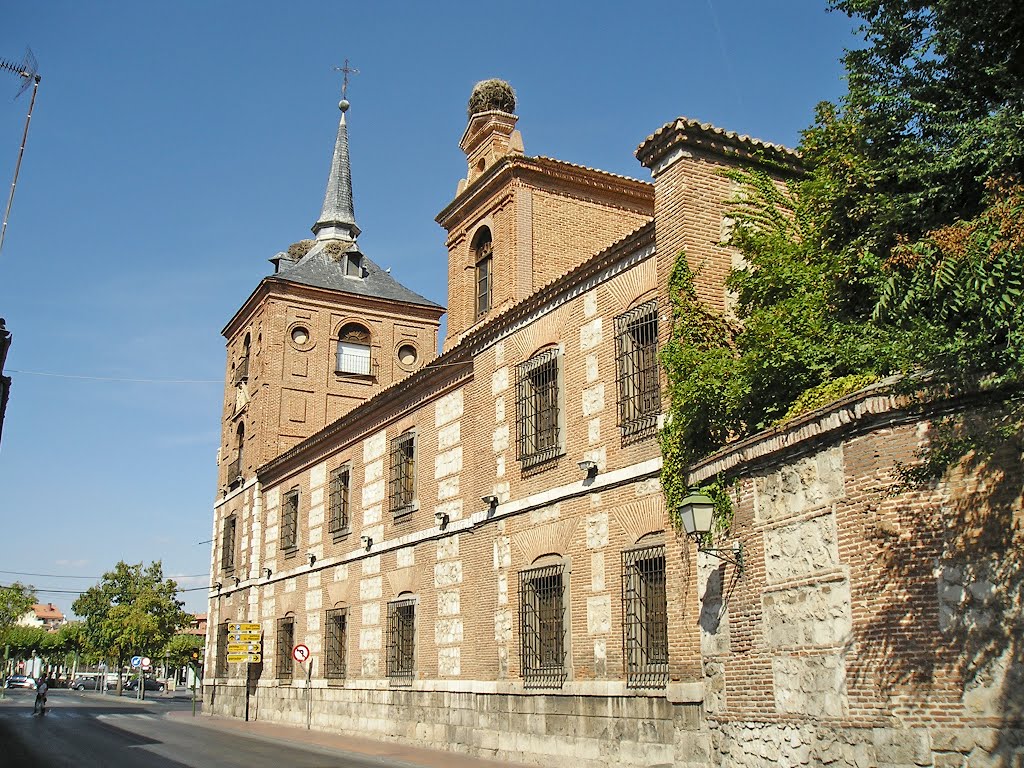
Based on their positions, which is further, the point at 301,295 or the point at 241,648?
the point at 301,295

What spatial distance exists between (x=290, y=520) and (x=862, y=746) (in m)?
21.6

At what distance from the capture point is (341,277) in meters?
35.1

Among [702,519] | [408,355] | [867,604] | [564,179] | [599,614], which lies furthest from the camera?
[408,355]

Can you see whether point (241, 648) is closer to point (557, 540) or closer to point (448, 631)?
point (448, 631)

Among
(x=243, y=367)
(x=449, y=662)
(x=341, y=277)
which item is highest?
(x=341, y=277)

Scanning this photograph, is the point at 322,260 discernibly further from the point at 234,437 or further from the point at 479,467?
the point at 479,467

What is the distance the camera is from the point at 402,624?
21.4 metres

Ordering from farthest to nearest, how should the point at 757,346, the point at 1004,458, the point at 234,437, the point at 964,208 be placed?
the point at 234,437 → the point at 757,346 → the point at 964,208 → the point at 1004,458

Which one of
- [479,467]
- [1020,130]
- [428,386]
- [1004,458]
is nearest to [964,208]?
[1020,130]

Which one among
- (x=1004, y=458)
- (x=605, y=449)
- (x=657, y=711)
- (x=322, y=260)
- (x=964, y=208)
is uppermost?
(x=322, y=260)

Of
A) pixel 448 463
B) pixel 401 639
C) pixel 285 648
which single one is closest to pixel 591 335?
pixel 448 463

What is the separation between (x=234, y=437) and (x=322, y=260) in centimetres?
676

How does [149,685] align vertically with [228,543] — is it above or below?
below

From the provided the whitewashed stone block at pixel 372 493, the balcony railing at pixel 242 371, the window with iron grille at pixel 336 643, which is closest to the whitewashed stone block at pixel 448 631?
the whitewashed stone block at pixel 372 493
